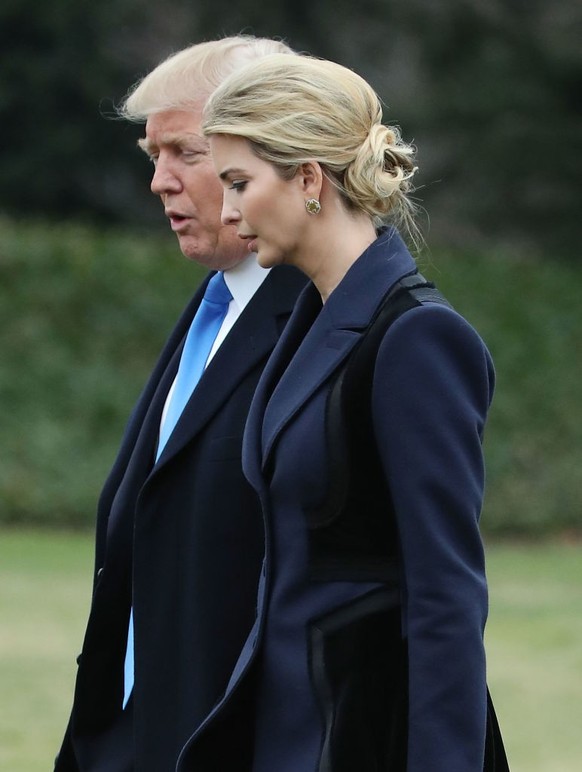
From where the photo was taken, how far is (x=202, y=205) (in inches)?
128

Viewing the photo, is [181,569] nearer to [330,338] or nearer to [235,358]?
[235,358]

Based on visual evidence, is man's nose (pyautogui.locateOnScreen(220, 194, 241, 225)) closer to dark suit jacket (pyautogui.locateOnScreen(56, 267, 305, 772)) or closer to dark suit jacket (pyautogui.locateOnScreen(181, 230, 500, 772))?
dark suit jacket (pyautogui.locateOnScreen(181, 230, 500, 772))

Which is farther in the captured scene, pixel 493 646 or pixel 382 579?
pixel 493 646

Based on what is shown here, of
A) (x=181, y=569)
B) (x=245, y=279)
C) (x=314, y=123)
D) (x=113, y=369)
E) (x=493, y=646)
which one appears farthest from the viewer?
(x=113, y=369)

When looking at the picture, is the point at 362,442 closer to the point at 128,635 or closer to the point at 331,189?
the point at 331,189

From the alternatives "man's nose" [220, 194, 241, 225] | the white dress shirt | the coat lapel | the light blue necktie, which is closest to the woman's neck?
"man's nose" [220, 194, 241, 225]

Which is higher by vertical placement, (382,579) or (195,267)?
(195,267)

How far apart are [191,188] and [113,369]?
1267 cm

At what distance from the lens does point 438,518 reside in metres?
2.39

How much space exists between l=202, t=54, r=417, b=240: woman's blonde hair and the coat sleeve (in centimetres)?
27

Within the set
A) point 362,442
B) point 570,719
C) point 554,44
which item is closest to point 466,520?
point 362,442

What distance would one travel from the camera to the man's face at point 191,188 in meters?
3.23

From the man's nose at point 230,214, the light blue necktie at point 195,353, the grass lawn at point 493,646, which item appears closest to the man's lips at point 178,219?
the light blue necktie at point 195,353

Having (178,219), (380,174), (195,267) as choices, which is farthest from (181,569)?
(195,267)
